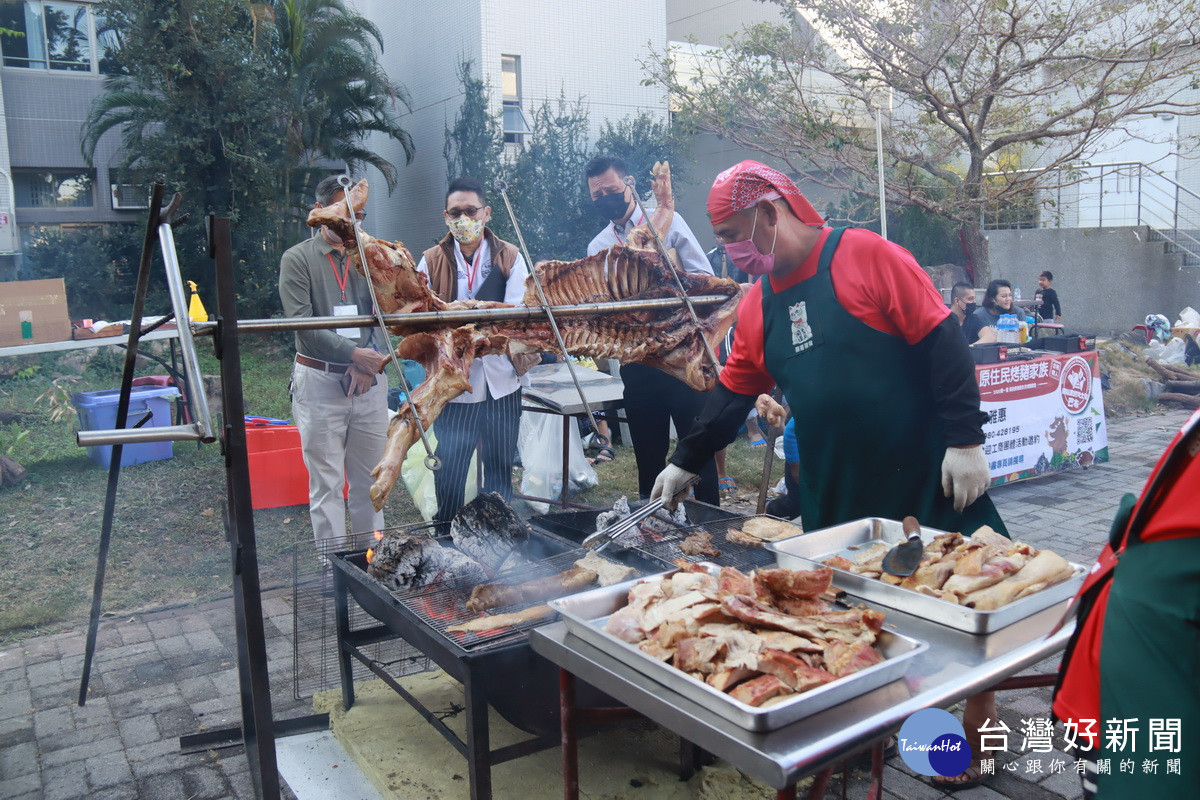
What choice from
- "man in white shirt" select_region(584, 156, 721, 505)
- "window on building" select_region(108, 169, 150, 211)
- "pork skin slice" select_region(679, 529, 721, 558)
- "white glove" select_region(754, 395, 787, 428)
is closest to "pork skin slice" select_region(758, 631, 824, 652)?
"pork skin slice" select_region(679, 529, 721, 558)

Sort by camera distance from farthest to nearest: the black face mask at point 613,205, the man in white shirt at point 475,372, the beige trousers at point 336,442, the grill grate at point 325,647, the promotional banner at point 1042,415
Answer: the promotional banner at point 1042,415
the beige trousers at point 336,442
the black face mask at point 613,205
the man in white shirt at point 475,372
the grill grate at point 325,647

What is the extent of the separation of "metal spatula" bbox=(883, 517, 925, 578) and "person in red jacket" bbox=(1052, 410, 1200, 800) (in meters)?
0.71

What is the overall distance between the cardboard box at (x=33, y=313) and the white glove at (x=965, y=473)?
8195 mm

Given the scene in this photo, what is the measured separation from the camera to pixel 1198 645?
4.29 ft

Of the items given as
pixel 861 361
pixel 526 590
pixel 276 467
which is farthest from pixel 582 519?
pixel 276 467

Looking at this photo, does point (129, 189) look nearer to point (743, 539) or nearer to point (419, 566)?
point (419, 566)

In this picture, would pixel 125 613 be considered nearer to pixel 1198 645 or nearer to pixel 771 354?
pixel 771 354

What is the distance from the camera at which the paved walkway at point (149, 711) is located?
3.17 metres

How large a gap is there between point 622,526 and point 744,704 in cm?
147

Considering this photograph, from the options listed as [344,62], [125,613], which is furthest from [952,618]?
[344,62]

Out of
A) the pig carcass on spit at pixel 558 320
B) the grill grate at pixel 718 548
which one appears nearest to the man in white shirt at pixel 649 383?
the pig carcass on spit at pixel 558 320

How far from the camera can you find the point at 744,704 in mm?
1545

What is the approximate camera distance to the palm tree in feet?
49.4

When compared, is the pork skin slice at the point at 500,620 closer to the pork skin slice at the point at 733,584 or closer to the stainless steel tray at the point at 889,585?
the pork skin slice at the point at 733,584
